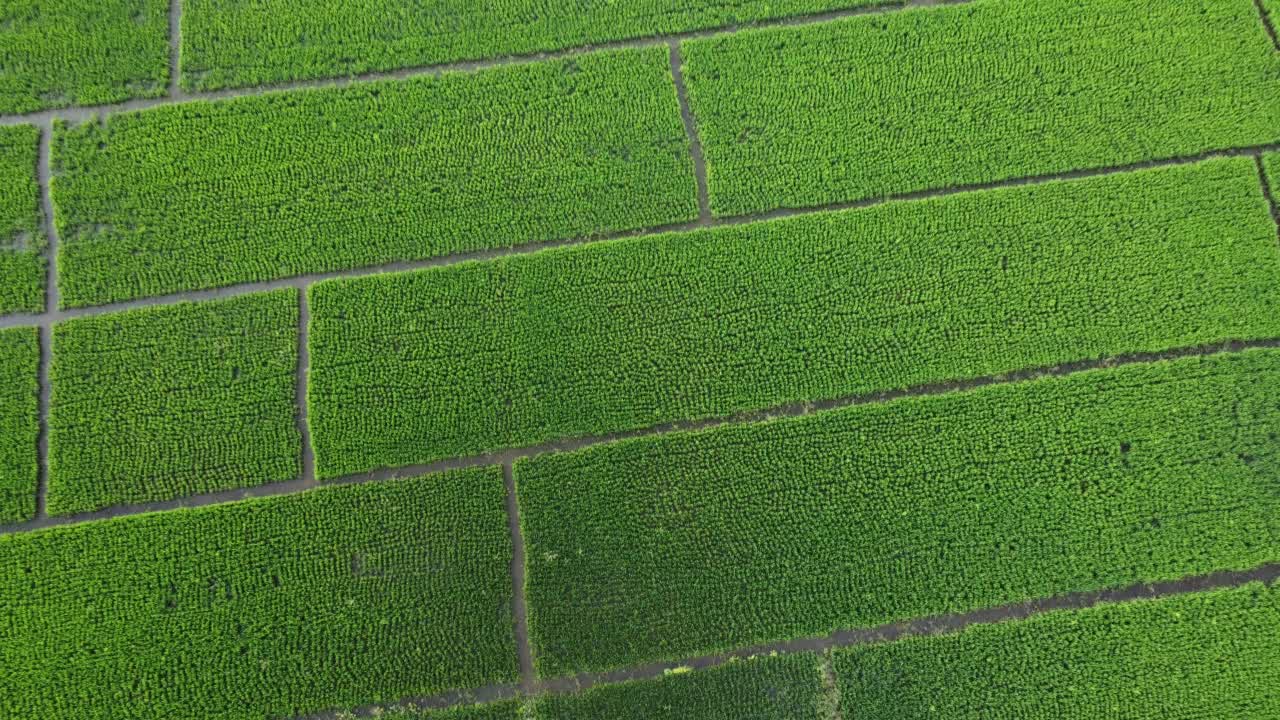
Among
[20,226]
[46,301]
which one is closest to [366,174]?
[46,301]

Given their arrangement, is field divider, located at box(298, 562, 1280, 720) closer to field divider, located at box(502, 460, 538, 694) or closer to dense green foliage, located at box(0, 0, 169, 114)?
field divider, located at box(502, 460, 538, 694)

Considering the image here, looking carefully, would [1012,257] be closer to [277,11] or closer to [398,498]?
[398,498]

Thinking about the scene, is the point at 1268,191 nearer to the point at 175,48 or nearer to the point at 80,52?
the point at 175,48

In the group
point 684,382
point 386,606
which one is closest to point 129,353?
point 386,606

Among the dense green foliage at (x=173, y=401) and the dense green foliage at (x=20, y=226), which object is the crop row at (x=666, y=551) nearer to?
the dense green foliage at (x=173, y=401)

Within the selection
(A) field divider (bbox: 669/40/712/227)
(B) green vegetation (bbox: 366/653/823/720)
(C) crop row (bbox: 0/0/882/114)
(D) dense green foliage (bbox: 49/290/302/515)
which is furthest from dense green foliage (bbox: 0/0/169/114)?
(B) green vegetation (bbox: 366/653/823/720)

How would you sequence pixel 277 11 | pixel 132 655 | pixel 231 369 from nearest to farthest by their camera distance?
pixel 132 655 → pixel 231 369 → pixel 277 11
